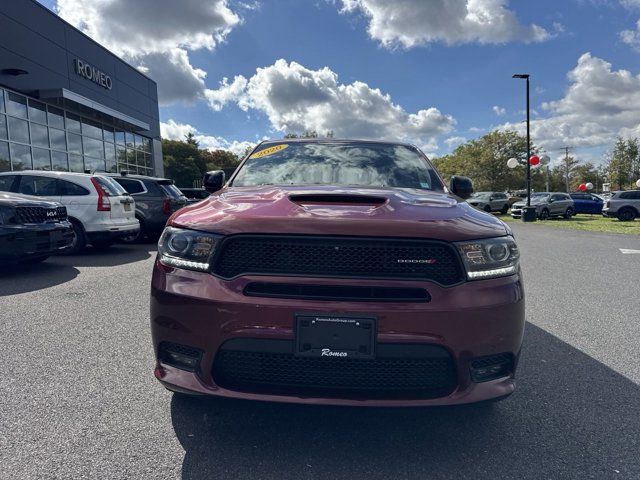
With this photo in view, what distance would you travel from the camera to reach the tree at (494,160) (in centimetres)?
5366

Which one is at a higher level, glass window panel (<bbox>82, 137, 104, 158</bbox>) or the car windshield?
glass window panel (<bbox>82, 137, 104, 158</bbox>)

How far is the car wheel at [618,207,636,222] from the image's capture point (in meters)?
21.2

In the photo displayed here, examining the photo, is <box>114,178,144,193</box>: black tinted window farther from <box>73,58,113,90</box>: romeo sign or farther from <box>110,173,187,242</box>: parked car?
<box>73,58,113,90</box>: romeo sign

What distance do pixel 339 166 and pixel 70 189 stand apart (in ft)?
22.3

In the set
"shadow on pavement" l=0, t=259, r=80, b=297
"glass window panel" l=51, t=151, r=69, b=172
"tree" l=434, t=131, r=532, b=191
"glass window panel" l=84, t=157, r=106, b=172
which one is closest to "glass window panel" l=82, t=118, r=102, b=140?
"glass window panel" l=84, t=157, r=106, b=172

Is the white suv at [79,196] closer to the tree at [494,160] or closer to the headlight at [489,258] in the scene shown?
the headlight at [489,258]

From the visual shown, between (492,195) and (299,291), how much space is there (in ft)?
104

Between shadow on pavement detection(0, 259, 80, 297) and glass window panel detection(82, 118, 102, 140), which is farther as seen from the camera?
glass window panel detection(82, 118, 102, 140)

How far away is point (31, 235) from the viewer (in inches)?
235

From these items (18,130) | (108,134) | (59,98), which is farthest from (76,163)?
(108,134)

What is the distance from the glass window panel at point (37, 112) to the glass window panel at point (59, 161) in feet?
4.50

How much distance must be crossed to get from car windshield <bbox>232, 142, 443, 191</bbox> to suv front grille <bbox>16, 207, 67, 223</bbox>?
13.9 ft

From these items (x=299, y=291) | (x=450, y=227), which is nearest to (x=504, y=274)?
(x=450, y=227)

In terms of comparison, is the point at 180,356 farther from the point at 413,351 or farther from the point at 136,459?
the point at 413,351
